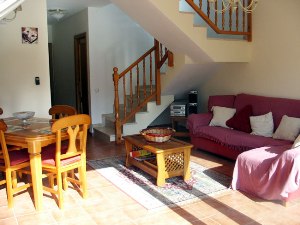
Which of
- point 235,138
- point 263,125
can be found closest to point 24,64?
point 235,138

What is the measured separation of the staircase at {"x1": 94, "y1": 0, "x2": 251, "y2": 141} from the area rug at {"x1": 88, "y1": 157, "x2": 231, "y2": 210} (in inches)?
67.2

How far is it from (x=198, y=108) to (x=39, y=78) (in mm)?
3053

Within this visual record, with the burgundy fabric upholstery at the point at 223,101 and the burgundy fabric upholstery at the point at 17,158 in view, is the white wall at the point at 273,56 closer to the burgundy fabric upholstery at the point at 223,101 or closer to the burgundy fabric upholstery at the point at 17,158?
the burgundy fabric upholstery at the point at 223,101

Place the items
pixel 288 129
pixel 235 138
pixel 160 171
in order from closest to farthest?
1. pixel 160 171
2. pixel 288 129
3. pixel 235 138

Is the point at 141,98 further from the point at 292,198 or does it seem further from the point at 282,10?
the point at 292,198

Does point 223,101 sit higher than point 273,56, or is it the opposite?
point 273,56

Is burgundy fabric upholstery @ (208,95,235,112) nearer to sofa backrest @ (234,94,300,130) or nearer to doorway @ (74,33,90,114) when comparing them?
sofa backrest @ (234,94,300,130)

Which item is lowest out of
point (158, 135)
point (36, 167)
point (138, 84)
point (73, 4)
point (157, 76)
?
point (36, 167)

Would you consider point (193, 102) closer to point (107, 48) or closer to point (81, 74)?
point (107, 48)

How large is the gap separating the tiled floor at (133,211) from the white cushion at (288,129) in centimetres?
111

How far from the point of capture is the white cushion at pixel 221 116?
4.85 m

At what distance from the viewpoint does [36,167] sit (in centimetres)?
294

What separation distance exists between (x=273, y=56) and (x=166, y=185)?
258 cm

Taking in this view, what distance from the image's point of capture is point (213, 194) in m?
3.31
